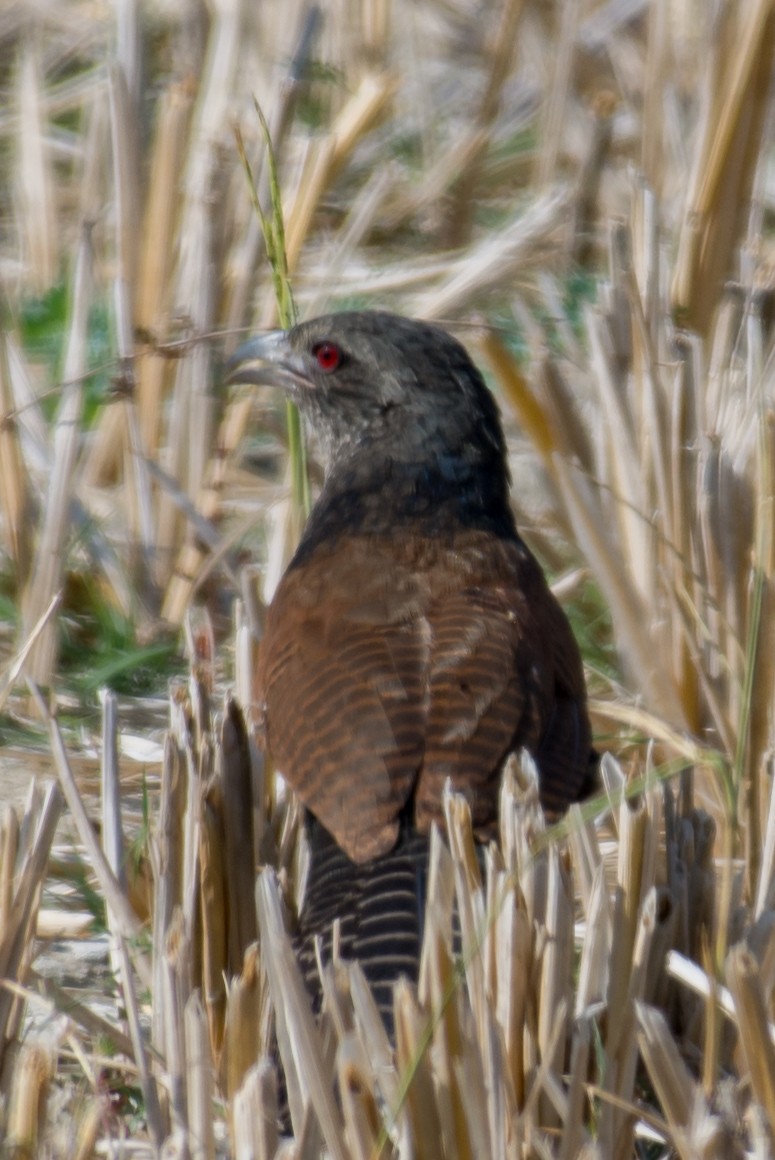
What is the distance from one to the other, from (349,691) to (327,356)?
108 cm

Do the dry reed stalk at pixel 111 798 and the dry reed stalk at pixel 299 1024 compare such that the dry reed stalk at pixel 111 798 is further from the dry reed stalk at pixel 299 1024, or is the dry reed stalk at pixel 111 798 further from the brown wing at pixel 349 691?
the dry reed stalk at pixel 299 1024

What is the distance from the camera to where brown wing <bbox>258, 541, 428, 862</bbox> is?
8.14 feet

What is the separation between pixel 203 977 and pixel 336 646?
0.52 m

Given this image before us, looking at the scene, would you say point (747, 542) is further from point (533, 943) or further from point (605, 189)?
point (605, 189)

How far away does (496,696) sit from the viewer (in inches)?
103

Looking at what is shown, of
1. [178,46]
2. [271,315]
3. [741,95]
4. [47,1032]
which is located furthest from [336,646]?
[178,46]

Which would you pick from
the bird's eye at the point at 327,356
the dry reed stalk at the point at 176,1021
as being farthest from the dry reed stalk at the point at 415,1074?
the bird's eye at the point at 327,356

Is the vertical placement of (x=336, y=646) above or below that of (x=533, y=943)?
above

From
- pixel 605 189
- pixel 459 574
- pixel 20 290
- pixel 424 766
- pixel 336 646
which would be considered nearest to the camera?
pixel 424 766

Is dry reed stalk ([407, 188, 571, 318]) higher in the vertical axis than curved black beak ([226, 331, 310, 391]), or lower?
higher

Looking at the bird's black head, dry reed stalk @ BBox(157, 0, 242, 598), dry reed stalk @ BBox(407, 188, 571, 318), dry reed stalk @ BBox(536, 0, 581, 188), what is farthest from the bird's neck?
dry reed stalk @ BBox(536, 0, 581, 188)

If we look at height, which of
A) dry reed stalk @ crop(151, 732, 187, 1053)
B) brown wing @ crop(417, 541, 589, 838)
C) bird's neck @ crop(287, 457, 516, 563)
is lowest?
dry reed stalk @ crop(151, 732, 187, 1053)

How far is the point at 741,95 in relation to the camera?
12.5 ft

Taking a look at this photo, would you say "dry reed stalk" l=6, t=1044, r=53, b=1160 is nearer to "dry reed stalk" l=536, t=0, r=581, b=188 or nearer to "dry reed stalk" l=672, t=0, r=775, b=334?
"dry reed stalk" l=672, t=0, r=775, b=334
